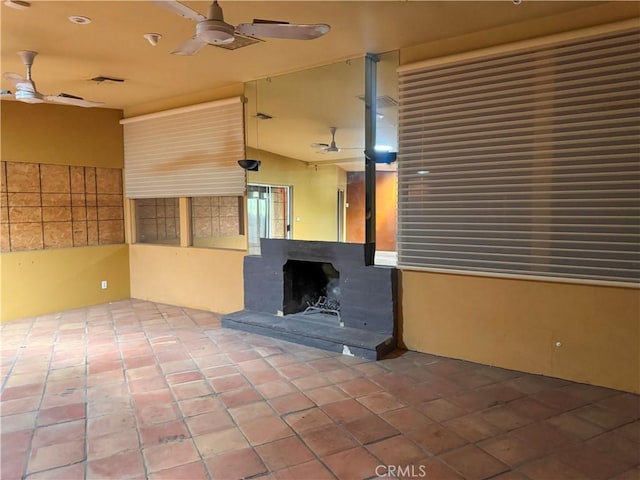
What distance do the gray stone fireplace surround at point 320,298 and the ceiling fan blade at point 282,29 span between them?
7.00 feet

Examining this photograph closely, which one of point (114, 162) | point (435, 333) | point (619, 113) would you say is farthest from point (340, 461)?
point (114, 162)

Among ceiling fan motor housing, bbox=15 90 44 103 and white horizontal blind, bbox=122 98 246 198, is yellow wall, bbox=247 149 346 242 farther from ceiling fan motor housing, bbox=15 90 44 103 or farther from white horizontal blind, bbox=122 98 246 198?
ceiling fan motor housing, bbox=15 90 44 103

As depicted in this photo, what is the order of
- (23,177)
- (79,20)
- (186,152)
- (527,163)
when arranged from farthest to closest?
(186,152) < (23,177) < (527,163) < (79,20)

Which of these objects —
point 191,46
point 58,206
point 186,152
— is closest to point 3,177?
point 58,206

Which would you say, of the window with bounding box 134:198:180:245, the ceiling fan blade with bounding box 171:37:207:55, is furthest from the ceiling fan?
the window with bounding box 134:198:180:245

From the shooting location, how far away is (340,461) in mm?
2236

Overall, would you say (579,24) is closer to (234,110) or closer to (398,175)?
(398,175)

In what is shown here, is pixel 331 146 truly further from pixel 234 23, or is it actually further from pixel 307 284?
pixel 234 23

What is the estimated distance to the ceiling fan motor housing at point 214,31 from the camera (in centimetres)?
227

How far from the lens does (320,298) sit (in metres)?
4.82

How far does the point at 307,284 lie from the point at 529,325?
2.33m

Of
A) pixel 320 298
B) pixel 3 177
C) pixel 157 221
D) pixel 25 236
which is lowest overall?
pixel 320 298

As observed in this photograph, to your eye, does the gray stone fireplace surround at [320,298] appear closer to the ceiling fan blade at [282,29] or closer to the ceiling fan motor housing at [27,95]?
the ceiling fan blade at [282,29]

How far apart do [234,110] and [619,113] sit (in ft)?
12.2
